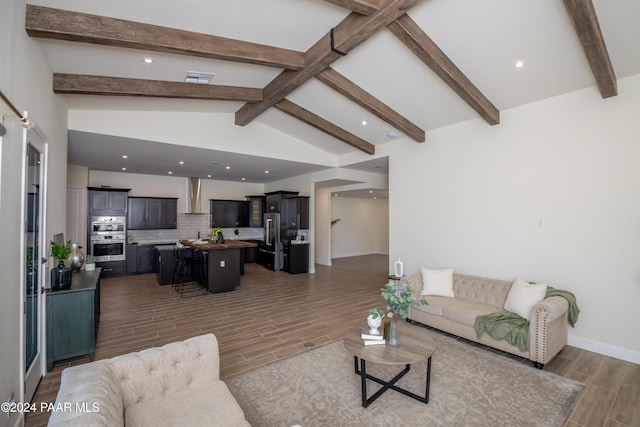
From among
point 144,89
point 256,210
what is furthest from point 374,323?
point 256,210

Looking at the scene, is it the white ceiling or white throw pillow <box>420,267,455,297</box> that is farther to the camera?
white throw pillow <box>420,267,455,297</box>

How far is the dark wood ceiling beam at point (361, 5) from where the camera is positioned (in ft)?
8.37

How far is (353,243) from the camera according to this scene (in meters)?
12.3

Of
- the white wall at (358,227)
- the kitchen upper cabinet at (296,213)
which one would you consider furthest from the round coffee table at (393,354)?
the white wall at (358,227)

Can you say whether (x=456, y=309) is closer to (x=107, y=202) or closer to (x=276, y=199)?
(x=276, y=199)

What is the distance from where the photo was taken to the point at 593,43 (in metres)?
2.76

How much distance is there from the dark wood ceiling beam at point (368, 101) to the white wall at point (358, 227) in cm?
660

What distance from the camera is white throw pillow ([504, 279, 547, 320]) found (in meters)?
3.44

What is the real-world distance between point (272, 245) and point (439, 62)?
6.85 m

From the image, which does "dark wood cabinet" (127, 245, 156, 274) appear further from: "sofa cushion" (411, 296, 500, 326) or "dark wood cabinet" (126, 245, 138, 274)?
"sofa cushion" (411, 296, 500, 326)

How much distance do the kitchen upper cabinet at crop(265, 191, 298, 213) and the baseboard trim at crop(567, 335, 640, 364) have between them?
686 centimetres

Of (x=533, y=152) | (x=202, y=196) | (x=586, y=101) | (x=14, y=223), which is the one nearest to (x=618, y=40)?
(x=586, y=101)

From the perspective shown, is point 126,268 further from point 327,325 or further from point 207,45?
point 207,45

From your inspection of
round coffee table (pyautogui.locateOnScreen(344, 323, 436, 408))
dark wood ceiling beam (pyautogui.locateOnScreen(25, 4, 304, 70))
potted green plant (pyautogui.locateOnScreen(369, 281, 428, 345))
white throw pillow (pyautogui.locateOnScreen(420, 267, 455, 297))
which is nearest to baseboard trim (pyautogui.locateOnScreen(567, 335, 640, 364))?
white throw pillow (pyautogui.locateOnScreen(420, 267, 455, 297))
